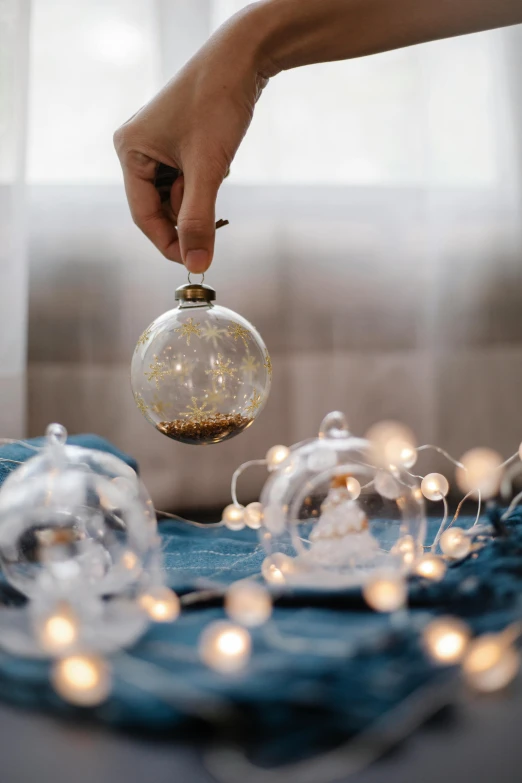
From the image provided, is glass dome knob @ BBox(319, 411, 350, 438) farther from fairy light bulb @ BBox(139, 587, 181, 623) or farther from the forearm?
the forearm

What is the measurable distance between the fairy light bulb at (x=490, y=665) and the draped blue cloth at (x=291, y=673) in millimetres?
17

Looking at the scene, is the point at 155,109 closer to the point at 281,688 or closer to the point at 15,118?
the point at 15,118

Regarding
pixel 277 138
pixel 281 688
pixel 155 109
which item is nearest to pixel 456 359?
pixel 277 138

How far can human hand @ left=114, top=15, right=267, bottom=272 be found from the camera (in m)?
0.64

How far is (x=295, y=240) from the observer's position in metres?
1.11

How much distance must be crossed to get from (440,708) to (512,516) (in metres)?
0.35

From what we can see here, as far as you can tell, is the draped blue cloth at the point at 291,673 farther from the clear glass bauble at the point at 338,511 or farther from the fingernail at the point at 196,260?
the fingernail at the point at 196,260

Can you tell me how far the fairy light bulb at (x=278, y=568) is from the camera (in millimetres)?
426

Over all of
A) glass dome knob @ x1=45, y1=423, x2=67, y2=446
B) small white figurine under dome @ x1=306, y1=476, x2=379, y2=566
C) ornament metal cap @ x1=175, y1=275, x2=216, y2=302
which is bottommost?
small white figurine under dome @ x1=306, y1=476, x2=379, y2=566

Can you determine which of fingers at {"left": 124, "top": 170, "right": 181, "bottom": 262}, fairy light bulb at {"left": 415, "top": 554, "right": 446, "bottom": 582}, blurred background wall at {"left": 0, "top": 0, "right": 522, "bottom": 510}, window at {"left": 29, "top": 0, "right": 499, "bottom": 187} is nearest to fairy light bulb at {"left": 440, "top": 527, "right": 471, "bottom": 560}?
fairy light bulb at {"left": 415, "top": 554, "right": 446, "bottom": 582}

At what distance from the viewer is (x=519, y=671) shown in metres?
0.30

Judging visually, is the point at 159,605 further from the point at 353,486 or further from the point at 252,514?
the point at 252,514

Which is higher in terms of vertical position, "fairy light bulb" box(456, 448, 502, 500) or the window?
the window

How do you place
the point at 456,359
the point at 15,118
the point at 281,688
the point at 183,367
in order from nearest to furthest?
the point at 281,688, the point at 183,367, the point at 15,118, the point at 456,359
